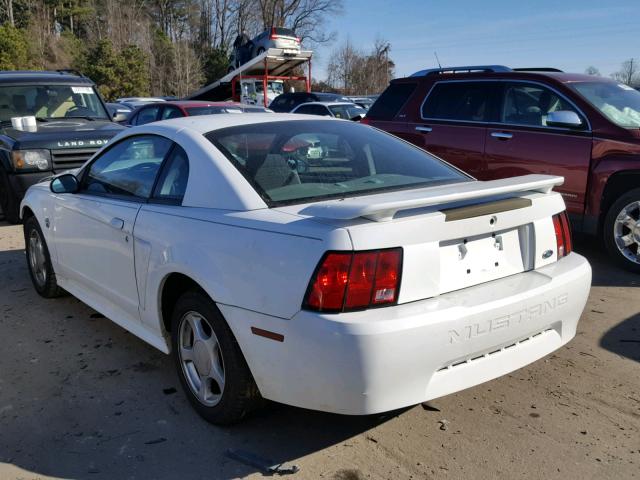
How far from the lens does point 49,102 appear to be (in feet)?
29.5

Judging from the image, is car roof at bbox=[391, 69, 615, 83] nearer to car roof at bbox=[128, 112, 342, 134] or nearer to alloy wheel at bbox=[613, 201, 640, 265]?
alloy wheel at bbox=[613, 201, 640, 265]

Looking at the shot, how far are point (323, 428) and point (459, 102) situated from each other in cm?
496

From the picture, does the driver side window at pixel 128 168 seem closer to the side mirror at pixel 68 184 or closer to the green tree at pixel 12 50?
the side mirror at pixel 68 184

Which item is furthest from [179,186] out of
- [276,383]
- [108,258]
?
[276,383]

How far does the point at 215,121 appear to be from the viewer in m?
3.55

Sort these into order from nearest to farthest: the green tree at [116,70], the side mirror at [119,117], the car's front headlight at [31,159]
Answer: the car's front headlight at [31,159]
the side mirror at [119,117]
the green tree at [116,70]

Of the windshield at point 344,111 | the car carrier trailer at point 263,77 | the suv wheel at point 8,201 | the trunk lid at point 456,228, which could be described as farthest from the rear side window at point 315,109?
the trunk lid at point 456,228

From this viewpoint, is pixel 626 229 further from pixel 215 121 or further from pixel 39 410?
pixel 39 410

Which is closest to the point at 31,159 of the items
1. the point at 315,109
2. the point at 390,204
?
the point at 390,204

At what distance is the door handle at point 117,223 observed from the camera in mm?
3595

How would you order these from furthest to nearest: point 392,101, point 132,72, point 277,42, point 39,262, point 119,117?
point 132,72
point 277,42
point 119,117
point 392,101
point 39,262

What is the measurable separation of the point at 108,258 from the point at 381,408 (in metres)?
Answer: 2.13

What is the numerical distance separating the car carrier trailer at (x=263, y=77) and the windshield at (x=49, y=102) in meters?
15.6

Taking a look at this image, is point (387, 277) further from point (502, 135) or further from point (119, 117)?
point (119, 117)
